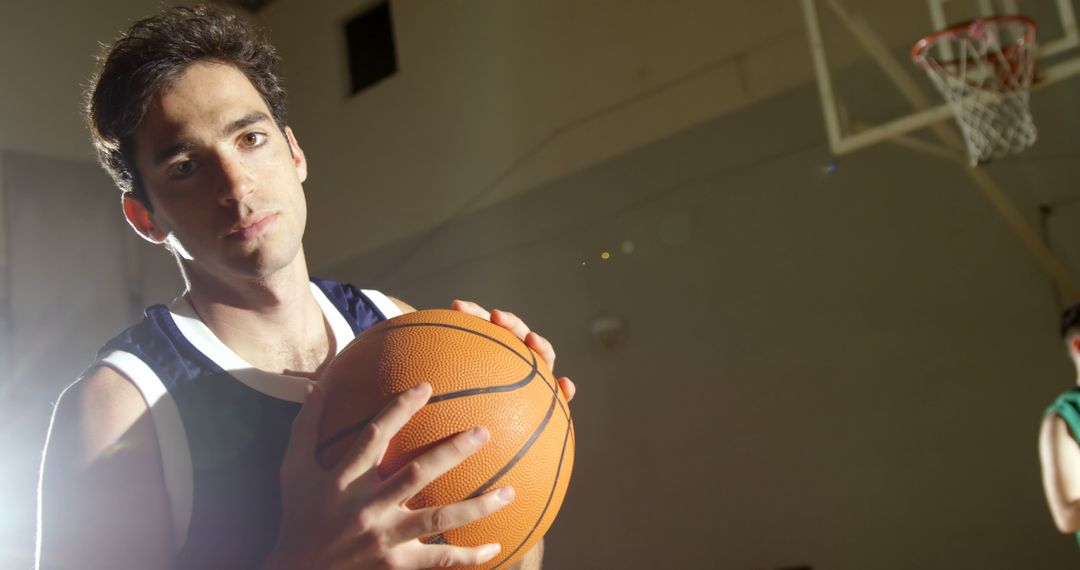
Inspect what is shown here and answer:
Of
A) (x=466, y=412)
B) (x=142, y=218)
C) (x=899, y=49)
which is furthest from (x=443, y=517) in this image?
(x=899, y=49)

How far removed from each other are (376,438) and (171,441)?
351 mm

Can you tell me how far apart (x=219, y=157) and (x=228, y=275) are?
19 cm

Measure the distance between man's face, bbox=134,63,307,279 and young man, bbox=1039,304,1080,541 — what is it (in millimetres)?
2501

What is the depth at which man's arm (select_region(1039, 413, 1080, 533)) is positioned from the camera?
9.34 feet

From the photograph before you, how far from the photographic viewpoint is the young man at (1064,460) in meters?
2.85

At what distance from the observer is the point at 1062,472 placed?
2889 mm

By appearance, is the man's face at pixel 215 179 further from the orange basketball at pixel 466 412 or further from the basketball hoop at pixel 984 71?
the basketball hoop at pixel 984 71

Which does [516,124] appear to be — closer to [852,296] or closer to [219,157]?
[852,296]

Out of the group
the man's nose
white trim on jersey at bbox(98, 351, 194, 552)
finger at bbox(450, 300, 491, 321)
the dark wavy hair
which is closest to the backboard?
finger at bbox(450, 300, 491, 321)

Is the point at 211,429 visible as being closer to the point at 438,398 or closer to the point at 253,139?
the point at 438,398


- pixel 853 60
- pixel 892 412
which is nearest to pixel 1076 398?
pixel 892 412

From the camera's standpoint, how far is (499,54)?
6.24 meters

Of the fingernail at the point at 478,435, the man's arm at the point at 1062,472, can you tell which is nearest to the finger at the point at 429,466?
the fingernail at the point at 478,435

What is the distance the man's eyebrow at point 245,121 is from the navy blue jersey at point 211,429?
1.00 feet
